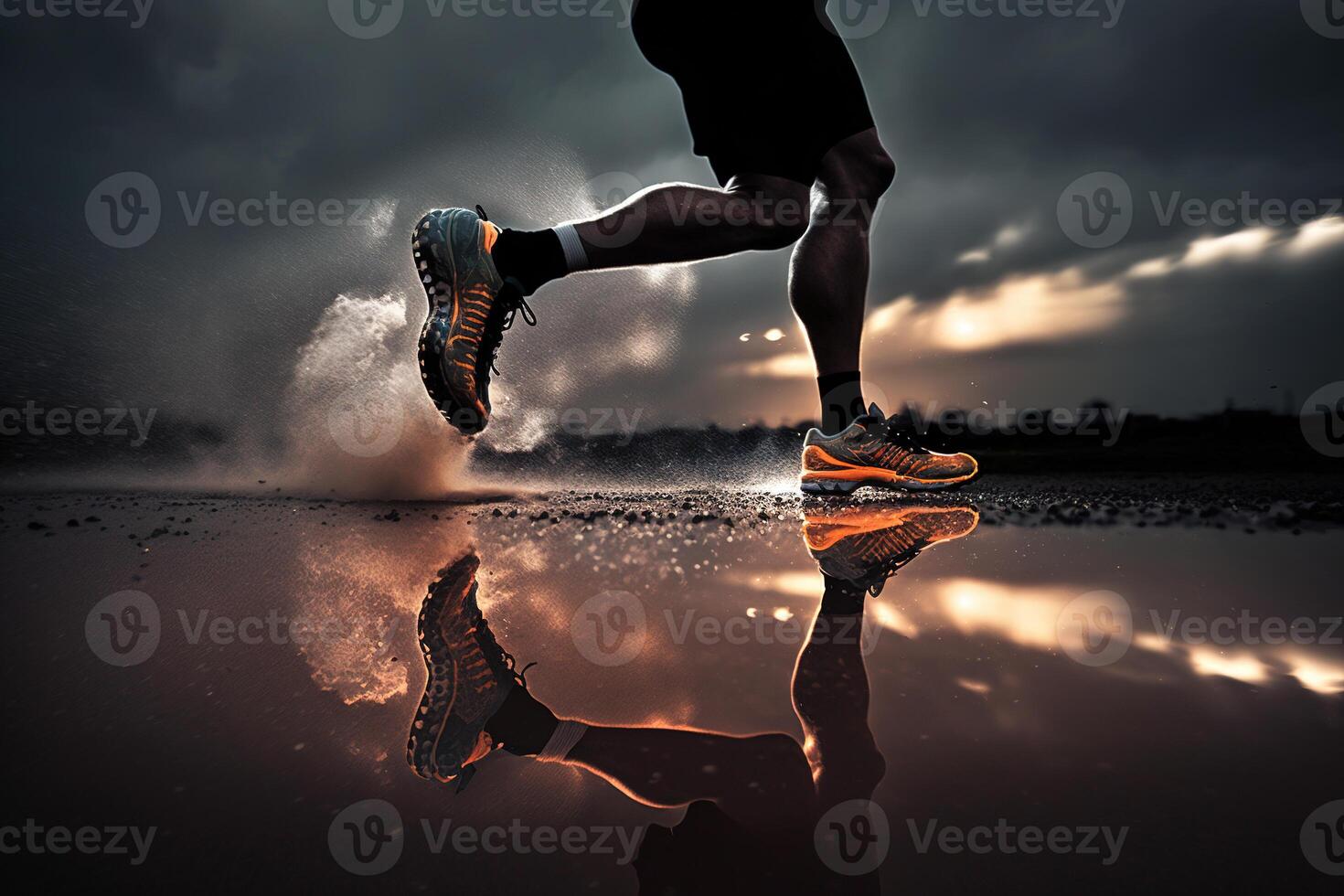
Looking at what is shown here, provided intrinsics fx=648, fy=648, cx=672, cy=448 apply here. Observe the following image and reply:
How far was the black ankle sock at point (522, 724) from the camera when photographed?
669mm

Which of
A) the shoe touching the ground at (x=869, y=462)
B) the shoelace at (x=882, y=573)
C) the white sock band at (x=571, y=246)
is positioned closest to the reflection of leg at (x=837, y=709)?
the shoelace at (x=882, y=573)

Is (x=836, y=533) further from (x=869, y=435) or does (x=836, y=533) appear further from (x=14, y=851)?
(x=14, y=851)

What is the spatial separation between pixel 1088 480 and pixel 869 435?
338 cm

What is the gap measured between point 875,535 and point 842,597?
0.81m

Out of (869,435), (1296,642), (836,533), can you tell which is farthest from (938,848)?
(869,435)

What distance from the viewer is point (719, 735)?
69cm

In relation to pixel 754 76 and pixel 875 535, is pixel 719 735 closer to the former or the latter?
pixel 875 535

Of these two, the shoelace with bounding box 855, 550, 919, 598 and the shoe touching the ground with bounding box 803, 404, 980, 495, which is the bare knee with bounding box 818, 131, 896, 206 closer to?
the shoe touching the ground with bounding box 803, 404, 980, 495

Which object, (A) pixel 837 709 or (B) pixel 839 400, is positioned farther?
(B) pixel 839 400

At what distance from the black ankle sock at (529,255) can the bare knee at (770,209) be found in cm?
55

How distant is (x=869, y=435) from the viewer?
256 centimetres

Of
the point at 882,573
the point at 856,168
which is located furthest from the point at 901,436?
the point at 882,573

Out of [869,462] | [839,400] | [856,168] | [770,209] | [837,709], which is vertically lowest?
[837,709]

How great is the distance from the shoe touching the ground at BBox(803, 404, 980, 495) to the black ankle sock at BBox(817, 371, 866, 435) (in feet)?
0.11
